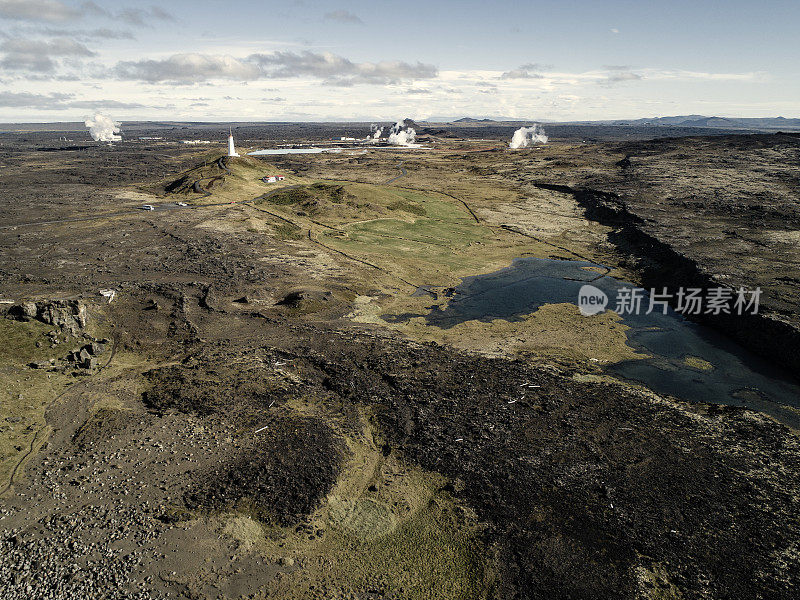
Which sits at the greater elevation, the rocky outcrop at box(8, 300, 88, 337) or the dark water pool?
the rocky outcrop at box(8, 300, 88, 337)

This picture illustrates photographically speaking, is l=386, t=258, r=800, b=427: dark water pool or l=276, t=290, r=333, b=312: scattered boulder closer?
l=386, t=258, r=800, b=427: dark water pool

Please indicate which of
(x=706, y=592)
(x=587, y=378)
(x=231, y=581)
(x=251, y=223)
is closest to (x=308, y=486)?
(x=231, y=581)

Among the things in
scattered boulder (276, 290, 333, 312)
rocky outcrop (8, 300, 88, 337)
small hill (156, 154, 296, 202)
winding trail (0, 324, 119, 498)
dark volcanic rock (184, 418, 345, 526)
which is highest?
small hill (156, 154, 296, 202)

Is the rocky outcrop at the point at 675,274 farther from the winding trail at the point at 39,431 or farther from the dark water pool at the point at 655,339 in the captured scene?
the winding trail at the point at 39,431

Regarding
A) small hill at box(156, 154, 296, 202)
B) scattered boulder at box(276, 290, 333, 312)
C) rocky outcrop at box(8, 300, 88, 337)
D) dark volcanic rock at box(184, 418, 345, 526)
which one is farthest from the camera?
small hill at box(156, 154, 296, 202)

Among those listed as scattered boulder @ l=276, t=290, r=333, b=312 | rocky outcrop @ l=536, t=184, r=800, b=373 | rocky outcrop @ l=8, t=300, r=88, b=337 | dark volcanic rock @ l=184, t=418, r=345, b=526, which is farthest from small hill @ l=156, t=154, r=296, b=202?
dark volcanic rock @ l=184, t=418, r=345, b=526

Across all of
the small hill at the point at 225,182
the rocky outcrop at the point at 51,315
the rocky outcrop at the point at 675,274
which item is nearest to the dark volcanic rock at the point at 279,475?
the rocky outcrop at the point at 51,315

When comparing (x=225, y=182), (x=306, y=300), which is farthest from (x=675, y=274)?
(x=225, y=182)

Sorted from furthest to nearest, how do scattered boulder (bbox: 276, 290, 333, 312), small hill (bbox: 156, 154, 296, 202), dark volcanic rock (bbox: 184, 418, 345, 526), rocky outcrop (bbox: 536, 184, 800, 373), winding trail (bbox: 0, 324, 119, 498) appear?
small hill (bbox: 156, 154, 296, 202), scattered boulder (bbox: 276, 290, 333, 312), rocky outcrop (bbox: 536, 184, 800, 373), winding trail (bbox: 0, 324, 119, 498), dark volcanic rock (bbox: 184, 418, 345, 526)

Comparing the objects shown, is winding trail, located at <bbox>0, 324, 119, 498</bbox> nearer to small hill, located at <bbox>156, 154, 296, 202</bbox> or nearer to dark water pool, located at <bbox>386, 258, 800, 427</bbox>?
dark water pool, located at <bbox>386, 258, 800, 427</bbox>
